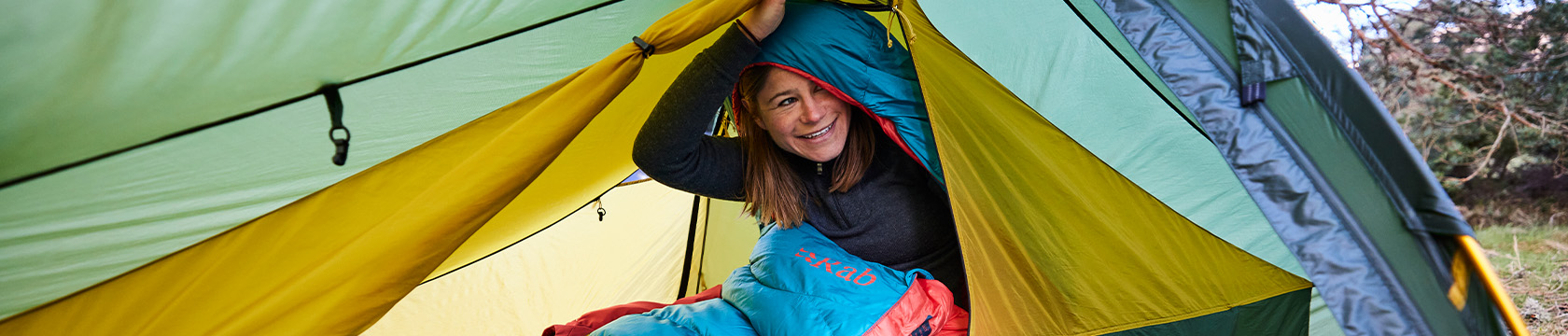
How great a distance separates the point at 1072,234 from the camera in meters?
1.30

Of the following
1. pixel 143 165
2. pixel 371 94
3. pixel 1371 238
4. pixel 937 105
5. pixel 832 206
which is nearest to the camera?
pixel 143 165

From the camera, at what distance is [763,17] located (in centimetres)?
116

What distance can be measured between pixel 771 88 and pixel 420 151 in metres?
0.54

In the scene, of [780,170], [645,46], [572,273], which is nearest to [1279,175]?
[780,170]

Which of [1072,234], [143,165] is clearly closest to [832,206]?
[1072,234]

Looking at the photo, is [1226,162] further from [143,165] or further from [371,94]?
[143,165]

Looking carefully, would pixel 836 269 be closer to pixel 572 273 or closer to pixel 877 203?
pixel 877 203

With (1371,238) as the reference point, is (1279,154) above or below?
above

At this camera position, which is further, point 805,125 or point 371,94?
point 805,125

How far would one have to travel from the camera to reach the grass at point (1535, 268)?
283 cm

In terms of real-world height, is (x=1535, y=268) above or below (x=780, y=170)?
below

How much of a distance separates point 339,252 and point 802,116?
2.25 feet

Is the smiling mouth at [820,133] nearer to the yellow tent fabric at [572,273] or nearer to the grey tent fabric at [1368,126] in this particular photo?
the grey tent fabric at [1368,126]

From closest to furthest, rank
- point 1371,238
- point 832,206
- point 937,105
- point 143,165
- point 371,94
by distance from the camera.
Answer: point 143,165
point 371,94
point 1371,238
point 937,105
point 832,206
